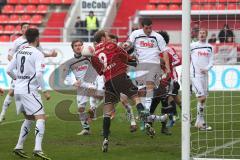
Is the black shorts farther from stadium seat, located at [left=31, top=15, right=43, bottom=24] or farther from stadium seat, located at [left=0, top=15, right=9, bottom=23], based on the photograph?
stadium seat, located at [left=0, top=15, right=9, bottom=23]

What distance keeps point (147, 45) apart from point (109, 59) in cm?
240

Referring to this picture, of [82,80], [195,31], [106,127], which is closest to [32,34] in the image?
[106,127]

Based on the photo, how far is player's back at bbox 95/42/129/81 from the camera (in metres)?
10.9

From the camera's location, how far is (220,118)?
1509 centimetres

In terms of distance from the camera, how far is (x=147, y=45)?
1323 cm

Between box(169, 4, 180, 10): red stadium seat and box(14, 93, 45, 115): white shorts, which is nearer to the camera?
box(14, 93, 45, 115): white shorts

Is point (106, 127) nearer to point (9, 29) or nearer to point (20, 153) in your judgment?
point (20, 153)

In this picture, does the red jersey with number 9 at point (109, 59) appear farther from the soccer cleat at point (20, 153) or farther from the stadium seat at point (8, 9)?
the stadium seat at point (8, 9)

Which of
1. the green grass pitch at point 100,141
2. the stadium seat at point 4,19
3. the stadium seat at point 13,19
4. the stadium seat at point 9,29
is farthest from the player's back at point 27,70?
the stadium seat at point 4,19

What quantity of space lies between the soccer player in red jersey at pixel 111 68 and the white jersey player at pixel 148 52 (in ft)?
6.31

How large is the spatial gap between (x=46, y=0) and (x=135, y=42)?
2044 cm

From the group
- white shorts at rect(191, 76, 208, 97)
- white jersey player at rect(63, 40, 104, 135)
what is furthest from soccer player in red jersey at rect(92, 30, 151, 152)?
white shorts at rect(191, 76, 208, 97)

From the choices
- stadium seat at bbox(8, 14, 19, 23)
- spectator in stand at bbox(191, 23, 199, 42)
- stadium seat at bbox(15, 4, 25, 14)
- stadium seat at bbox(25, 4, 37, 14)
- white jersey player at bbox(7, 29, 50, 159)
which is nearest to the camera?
white jersey player at bbox(7, 29, 50, 159)

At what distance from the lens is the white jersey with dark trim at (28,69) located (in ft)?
32.5
